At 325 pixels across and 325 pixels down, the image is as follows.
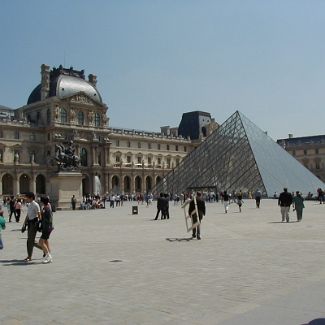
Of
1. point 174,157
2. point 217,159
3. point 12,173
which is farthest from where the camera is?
point 174,157

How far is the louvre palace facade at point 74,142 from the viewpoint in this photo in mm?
64625

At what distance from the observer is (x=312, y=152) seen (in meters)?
94.9

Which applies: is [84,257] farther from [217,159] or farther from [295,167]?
[295,167]

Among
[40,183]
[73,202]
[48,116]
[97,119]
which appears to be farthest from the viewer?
[97,119]

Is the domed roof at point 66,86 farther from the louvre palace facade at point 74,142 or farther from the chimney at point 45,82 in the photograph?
the chimney at point 45,82

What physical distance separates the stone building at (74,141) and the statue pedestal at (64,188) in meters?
28.1

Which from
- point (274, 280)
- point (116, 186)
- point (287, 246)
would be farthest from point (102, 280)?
point (116, 186)

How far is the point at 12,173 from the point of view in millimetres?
63094

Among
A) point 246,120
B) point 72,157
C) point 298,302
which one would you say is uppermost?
point 246,120

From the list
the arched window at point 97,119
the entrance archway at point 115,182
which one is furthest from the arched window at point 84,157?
the entrance archway at point 115,182

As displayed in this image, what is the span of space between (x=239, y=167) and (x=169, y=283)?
3858 centimetres

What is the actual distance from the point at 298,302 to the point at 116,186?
7041cm

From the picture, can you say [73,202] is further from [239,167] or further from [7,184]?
[7,184]

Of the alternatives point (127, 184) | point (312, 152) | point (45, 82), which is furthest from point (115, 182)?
point (312, 152)
